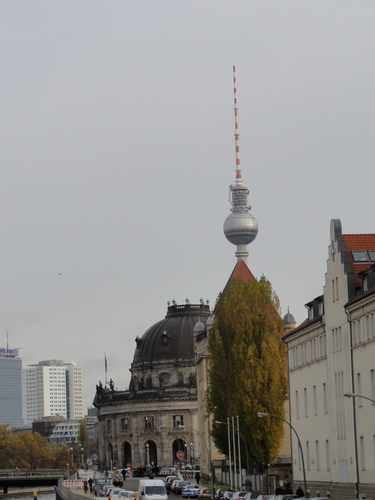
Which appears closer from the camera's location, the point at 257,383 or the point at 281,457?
the point at 257,383

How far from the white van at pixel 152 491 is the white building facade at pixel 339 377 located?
10.4 metres

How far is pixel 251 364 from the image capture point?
92562mm

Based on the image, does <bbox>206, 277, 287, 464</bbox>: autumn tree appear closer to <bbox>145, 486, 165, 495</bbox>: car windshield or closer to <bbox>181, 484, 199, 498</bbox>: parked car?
<bbox>181, 484, 199, 498</bbox>: parked car

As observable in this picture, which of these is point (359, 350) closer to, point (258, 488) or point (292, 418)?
point (292, 418)

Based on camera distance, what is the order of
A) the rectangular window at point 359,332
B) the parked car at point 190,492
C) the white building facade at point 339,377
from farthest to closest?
the parked car at point 190,492, the rectangular window at point 359,332, the white building facade at point 339,377

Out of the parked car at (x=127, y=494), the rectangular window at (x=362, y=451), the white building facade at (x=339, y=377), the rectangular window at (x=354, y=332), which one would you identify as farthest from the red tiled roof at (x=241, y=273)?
the rectangular window at (x=362, y=451)

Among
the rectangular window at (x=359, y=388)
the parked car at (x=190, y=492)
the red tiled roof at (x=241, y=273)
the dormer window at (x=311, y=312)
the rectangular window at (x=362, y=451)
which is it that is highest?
the red tiled roof at (x=241, y=273)

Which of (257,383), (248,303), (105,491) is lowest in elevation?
(105,491)

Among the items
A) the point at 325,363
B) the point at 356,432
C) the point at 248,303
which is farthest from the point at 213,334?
the point at 356,432

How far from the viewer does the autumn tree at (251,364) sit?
91438mm

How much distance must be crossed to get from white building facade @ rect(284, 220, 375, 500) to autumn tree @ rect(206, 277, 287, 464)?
502 centimetres

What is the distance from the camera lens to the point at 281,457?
107 m

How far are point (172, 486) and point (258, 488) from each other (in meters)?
17.3

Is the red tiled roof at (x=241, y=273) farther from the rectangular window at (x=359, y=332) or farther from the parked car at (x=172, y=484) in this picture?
the rectangular window at (x=359, y=332)
